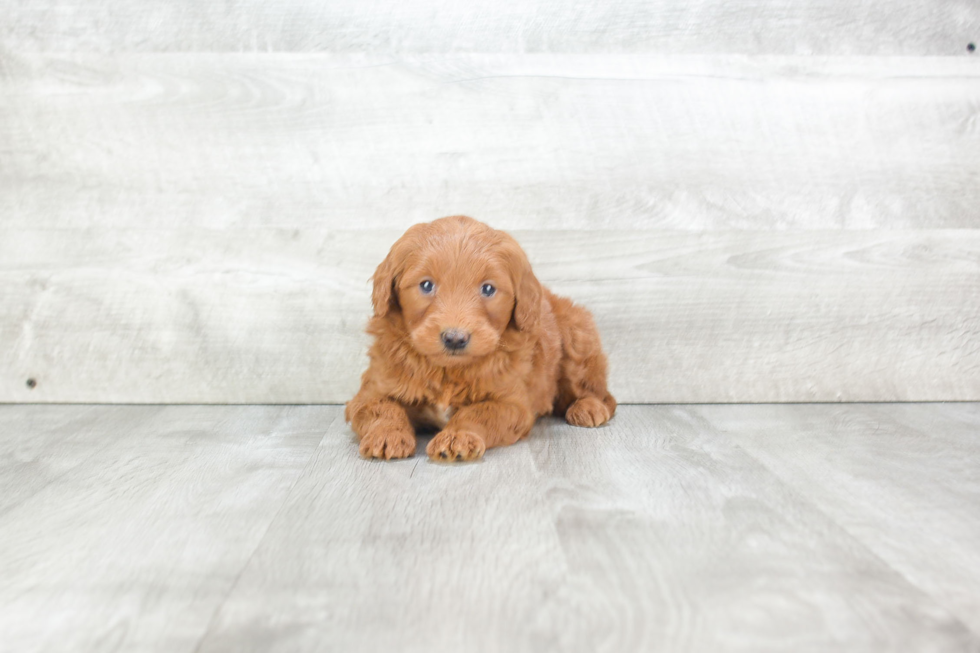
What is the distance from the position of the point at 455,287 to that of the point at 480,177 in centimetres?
69

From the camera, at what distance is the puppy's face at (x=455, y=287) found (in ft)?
5.61

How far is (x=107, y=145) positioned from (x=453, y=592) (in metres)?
1.95

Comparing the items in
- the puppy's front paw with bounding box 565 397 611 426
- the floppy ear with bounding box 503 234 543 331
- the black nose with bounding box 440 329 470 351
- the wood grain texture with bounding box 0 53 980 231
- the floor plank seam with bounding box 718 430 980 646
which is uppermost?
the wood grain texture with bounding box 0 53 980 231

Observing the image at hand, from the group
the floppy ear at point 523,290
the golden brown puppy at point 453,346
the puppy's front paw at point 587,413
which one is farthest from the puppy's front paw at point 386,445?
the puppy's front paw at point 587,413

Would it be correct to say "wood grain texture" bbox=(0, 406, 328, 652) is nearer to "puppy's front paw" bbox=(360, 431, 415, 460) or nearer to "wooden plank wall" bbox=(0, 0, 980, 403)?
"puppy's front paw" bbox=(360, 431, 415, 460)

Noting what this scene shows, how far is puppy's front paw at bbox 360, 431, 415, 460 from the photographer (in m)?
1.72

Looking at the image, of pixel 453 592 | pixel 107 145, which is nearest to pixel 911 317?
pixel 453 592

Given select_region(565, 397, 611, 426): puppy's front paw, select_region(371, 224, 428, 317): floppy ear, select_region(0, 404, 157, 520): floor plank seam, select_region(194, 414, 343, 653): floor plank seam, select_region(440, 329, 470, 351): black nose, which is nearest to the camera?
select_region(194, 414, 343, 653): floor plank seam

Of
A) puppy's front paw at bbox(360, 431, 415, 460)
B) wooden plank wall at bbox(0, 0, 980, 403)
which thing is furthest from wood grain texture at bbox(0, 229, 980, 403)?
puppy's front paw at bbox(360, 431, 415, 460)

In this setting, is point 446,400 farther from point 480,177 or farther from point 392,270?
point 480,177

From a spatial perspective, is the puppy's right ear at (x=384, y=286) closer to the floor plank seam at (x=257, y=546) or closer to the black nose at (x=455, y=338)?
the black nose at (x=455, y=338)

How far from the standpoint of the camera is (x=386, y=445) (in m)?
1.72

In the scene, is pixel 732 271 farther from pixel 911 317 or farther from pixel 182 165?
pixel 182 165

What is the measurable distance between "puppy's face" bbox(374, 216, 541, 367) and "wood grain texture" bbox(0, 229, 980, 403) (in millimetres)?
516
